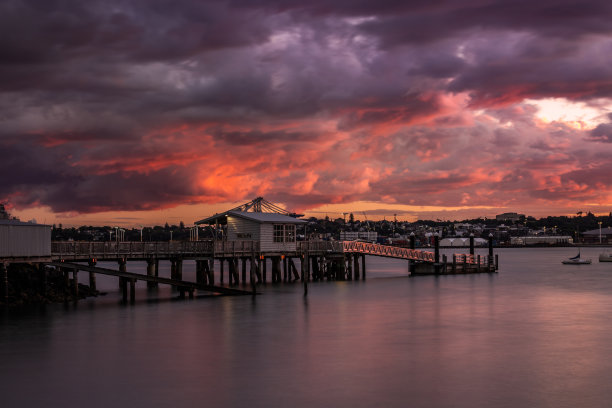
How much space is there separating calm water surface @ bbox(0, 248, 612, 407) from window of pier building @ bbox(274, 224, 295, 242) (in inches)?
463

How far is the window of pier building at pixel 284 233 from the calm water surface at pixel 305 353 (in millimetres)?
11759

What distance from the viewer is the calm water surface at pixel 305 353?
2480cm

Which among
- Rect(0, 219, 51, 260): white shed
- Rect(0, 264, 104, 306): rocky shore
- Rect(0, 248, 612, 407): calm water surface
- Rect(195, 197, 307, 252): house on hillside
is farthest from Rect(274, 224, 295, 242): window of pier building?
Rect(0, 219, 51, 260): white shed

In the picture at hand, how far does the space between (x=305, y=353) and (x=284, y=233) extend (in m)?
36.6

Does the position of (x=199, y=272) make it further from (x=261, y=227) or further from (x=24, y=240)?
(x=24, y=240)

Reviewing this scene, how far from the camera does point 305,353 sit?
3344cm

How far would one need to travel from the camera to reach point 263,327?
41.4 metres

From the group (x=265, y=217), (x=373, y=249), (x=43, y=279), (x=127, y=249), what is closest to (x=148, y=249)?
(x=127, y=249)

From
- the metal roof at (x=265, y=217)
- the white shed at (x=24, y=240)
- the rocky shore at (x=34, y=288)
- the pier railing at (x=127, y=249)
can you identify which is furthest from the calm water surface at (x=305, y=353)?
the metal roof at (x=265, y=217)

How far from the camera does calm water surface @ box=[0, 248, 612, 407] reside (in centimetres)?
2480

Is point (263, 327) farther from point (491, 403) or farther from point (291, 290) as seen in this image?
point (291, 290)

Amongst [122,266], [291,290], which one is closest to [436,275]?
[291,290]

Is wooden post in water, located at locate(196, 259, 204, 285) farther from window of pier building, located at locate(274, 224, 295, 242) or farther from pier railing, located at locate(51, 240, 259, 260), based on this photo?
window of pier building, located at locate(274, 224, 295, 242)

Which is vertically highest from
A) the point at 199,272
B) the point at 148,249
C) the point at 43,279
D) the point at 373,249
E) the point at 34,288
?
the point at 148,249
